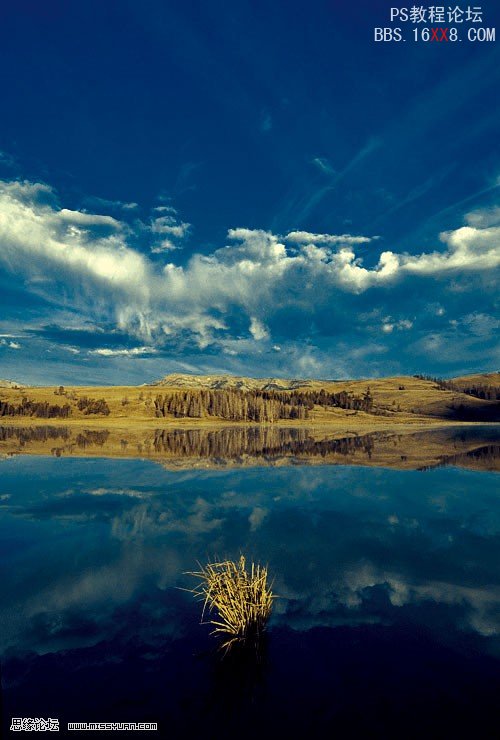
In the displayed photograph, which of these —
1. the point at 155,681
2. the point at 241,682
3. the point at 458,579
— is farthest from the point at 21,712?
the point at 458,579

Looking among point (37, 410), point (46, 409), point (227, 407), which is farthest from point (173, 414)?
point (37, 410)

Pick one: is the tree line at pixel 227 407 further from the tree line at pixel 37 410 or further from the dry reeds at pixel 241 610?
the dry reeds at pixel 241 610

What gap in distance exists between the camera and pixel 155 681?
9914 millimetres

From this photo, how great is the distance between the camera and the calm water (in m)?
9.11

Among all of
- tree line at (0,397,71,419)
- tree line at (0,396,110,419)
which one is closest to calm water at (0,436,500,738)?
tree line at (0,396,110,419)

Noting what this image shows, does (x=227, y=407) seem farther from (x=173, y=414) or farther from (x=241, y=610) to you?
(x=241, y=610)

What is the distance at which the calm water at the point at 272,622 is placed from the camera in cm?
911

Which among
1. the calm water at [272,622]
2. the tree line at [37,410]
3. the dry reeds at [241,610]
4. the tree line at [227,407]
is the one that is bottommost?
the calm water at [272,622]

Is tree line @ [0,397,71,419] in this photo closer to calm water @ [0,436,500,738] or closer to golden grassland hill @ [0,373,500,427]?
golden grassland hill @ [0,373,500,427]

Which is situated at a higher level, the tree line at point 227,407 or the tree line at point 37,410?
the tree line at point 227,407

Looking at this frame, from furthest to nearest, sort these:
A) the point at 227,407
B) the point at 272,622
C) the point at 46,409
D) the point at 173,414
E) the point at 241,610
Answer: the point at 227,407, the point at 173,414, the point at 46,409, the point at 272,622, the point at 241,610

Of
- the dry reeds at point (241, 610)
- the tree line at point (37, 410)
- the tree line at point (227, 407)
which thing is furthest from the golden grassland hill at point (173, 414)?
the dry reeds at point (241, 610)

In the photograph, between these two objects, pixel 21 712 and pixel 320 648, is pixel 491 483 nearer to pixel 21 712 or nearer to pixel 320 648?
pixel 320 648

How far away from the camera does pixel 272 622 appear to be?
1274 cm
